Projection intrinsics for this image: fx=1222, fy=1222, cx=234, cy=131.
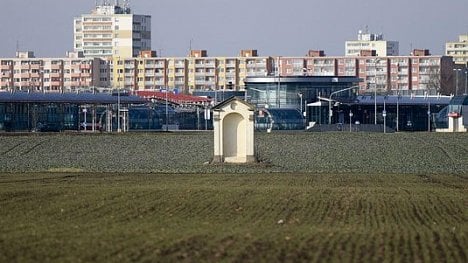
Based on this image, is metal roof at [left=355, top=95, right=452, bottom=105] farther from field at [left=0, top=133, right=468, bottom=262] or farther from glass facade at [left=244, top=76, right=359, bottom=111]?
field at [left=0, top=133, right=468, bottom=262]

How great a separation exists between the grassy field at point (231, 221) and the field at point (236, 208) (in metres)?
0.03

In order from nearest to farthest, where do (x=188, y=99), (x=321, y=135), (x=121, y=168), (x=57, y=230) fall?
1. (x=57, y=230)
2. (x=121, y=168)
3. (x=321, y=135)
4. (x=188, y=99)

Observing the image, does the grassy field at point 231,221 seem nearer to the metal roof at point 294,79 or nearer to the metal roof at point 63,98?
the metal roof at point 63,98

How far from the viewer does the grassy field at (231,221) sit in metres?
22.0

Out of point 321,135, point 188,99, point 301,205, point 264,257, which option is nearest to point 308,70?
point 188,99

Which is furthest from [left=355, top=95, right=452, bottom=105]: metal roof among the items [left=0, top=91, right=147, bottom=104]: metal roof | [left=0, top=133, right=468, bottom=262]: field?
[left=0, top=133, right=468, bottom=262]: field

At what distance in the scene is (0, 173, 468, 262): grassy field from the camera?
22.0 m

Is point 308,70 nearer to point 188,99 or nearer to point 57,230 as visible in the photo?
point 188,99

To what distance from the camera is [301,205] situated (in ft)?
109

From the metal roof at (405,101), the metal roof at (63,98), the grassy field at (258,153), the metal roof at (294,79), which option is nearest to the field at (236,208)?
the grassy field at (258,153)

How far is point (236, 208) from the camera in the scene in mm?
31875

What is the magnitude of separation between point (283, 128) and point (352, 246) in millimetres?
90439

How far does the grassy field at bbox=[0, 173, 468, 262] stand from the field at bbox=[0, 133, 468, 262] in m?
0.03

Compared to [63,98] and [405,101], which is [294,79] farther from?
[63,98]
